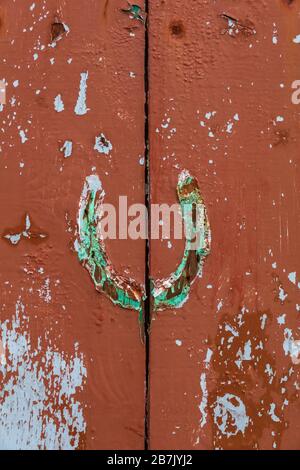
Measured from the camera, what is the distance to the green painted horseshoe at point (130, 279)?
26.4 inches

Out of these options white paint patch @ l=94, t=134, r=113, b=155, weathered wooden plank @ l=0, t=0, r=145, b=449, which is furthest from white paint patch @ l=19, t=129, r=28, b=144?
white paint patch @ l=94, t=134, r=113, b=155

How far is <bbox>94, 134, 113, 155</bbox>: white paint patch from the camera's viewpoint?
27.2 inches

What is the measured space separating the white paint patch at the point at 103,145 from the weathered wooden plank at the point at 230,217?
6 cm

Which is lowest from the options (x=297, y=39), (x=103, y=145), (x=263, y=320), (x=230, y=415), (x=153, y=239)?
(x=230, y=415)

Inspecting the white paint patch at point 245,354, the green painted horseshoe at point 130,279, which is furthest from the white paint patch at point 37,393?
the white paint patch at point 245,354

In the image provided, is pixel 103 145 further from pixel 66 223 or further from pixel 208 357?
pixel 208 357

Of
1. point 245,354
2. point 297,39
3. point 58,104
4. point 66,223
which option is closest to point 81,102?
point 58,104

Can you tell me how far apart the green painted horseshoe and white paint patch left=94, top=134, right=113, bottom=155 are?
0.13 feet

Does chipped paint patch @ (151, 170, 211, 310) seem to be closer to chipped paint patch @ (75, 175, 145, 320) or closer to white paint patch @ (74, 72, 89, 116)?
chipped paint patch @ (75, 175, 145, 320)

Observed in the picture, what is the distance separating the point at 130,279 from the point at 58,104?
0.27 meters

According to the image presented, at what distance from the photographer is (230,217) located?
68cm

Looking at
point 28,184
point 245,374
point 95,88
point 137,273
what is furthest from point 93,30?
point 245,374
